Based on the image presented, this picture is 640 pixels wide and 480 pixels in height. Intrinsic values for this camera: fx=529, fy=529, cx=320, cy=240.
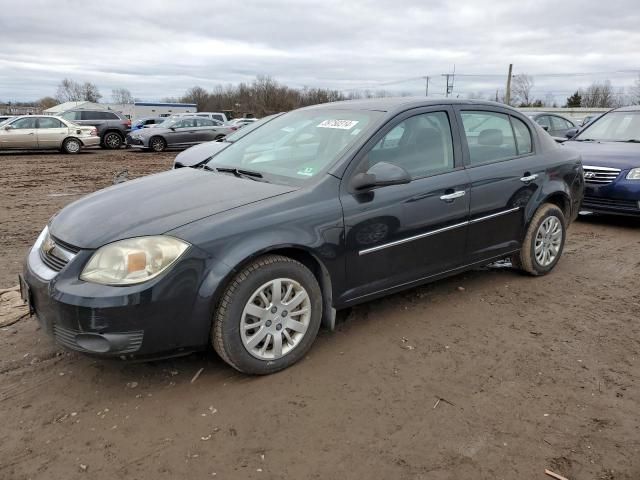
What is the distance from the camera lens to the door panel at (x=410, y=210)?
11.3 feet

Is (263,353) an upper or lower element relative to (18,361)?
upper

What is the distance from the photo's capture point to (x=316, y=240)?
3.23 meters

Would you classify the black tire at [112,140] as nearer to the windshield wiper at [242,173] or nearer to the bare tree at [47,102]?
the windshield wiper at [242,173]

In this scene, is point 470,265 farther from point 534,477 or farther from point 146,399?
point 146,399

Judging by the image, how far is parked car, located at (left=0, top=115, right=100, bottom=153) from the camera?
60.5 feet

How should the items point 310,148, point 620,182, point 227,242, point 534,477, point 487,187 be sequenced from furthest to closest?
1. point 620,182
2. point 487,187
3. point 310,148
4. point 227,242
5. point 534,477

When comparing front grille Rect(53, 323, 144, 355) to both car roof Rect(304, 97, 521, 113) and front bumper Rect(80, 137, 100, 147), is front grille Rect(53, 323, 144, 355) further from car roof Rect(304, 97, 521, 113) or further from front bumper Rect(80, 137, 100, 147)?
front bumper Rect(80, 137, 100, 147)

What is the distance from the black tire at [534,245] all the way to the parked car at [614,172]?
7.92 feet

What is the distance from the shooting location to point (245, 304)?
2984mm

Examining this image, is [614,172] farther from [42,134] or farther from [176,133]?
[42,134]

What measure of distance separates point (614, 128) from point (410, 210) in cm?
621

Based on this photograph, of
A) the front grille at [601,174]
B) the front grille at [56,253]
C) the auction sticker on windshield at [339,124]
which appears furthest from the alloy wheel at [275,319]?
the front grille at [601,174]

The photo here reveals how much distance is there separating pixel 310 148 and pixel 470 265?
5.26ft

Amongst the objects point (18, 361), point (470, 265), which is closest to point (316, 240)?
point (470, 265)
